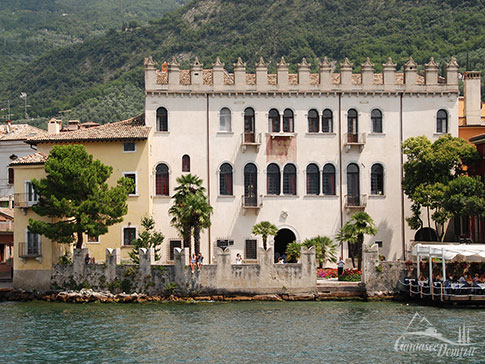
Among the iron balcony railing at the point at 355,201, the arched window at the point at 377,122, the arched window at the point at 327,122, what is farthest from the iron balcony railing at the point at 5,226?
the arched window at the point at 377,122

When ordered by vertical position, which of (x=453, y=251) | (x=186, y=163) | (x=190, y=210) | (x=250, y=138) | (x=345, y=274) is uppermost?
(x=250, y=138)

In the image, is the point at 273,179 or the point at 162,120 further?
the point at 273,179

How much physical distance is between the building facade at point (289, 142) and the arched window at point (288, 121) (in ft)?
0.24

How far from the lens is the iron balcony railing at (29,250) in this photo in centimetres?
5438

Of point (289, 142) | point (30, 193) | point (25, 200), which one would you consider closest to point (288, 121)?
point (289, 142)

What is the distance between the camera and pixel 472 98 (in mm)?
65500

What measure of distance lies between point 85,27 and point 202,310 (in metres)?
159

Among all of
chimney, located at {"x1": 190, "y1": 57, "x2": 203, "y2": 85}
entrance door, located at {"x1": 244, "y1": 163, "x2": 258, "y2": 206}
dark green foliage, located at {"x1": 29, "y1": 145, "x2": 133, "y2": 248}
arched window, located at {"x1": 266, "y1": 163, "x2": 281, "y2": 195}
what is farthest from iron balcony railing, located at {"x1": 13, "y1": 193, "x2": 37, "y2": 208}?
arched window, located at {"x1": 266, "y1": 163, "x2": 281, "y2": 195}

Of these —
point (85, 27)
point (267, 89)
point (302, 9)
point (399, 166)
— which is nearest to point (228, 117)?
point (267, 89)

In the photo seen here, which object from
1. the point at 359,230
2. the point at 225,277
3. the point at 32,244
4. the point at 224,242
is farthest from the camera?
the point at 224,242

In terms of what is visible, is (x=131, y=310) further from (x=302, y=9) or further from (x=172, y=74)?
(x=302, y=9)

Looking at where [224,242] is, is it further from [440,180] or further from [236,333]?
[236,333]

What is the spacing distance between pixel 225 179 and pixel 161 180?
14.3 ft

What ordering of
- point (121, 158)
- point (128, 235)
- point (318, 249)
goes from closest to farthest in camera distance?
point (318, 249) < point (128, 235) < point (121, 158)
